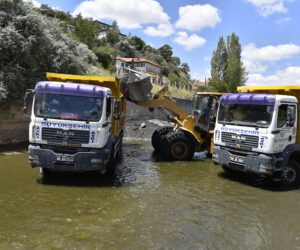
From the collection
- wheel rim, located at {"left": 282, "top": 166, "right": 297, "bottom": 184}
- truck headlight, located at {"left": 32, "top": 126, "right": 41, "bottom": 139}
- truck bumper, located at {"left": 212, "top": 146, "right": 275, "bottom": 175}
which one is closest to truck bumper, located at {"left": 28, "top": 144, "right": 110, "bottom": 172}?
truck headlight, located at {"left": 32, "top": 126, "right": 41, "bottom": 139}

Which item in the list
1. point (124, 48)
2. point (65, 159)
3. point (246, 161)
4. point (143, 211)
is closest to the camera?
point (143, 211)

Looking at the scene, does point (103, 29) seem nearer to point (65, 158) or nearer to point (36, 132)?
point (36, 132)

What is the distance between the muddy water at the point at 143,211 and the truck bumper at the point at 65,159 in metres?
0.63

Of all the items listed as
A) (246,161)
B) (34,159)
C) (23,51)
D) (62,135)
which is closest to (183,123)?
(246,161)

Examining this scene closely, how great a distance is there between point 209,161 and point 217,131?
3078 mm

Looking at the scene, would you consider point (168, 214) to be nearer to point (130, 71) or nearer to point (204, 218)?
point (204, 218)

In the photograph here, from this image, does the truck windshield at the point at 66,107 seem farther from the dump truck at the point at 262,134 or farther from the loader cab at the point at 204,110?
the loader cab at the point at 204,110

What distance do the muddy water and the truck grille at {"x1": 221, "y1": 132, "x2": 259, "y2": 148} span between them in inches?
51.4

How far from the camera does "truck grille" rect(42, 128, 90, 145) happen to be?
6.18 metres

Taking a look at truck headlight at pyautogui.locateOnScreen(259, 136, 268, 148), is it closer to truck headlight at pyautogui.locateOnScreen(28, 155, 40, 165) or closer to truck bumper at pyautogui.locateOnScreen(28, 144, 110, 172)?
truck bumper at pyautogui.locateOnScreen(28, 144, 110, 172)

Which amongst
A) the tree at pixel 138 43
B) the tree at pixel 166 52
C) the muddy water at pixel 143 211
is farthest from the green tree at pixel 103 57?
the tree at pixel 166 52

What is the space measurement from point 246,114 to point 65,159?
5225 millimetres

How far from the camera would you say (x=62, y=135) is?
6.18 m

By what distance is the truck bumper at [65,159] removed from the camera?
612cm
